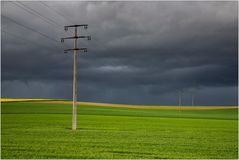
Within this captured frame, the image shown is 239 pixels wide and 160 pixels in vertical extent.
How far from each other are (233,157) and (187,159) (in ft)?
11.6

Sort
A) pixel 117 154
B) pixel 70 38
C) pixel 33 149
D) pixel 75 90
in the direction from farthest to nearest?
pixel 70 38 → pixel 75 90 → pixel 33 149 → pixel 117 154

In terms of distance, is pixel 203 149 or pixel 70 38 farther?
pixel 70 38

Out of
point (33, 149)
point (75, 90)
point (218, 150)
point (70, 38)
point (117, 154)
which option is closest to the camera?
point (117, 154)

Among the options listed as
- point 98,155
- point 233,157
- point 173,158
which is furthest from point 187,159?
point 98,155

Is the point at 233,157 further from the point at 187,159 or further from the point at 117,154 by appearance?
the point at 117,154

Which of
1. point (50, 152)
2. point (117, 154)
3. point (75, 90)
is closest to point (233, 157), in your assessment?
point (117, 154)

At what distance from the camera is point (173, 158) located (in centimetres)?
1958

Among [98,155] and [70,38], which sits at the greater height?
[70,38]

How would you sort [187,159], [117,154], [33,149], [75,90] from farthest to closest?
[75,90], [33,149], [117,154], [187,159]

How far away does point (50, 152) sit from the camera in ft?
69.1

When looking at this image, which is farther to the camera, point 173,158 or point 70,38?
point 70,38

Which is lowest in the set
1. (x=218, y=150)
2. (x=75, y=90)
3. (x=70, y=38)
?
(x=218, y=150)

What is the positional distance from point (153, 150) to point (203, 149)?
417 centimetres

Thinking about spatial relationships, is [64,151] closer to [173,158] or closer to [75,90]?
[173,158]
